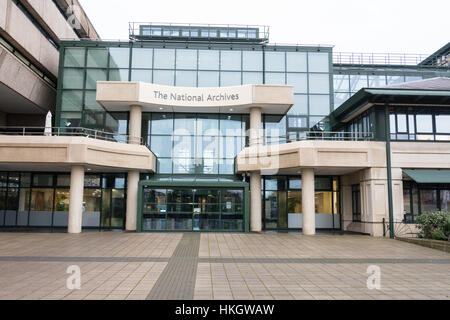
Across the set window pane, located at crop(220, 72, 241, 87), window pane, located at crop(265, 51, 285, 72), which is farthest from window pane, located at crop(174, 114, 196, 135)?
window pane, located at crop(265, 51, 285, 72)

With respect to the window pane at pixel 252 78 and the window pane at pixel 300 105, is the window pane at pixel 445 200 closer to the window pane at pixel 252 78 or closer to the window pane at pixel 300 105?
the window pane at pixel 300 105

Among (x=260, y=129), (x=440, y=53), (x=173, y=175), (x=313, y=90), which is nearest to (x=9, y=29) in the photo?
(x=173, y=175)

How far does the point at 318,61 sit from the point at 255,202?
1185 centimetres

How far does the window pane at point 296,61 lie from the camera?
26.2 metres

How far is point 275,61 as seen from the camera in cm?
2619

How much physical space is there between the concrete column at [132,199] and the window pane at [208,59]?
30.9 ft

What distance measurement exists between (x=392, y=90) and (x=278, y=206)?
10.6 m

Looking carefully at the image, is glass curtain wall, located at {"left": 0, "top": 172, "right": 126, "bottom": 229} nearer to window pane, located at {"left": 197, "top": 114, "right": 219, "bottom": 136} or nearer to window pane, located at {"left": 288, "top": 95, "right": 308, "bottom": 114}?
window pane, located at {"left": 197, "top": 114, "right": 219, "bottom": 136}

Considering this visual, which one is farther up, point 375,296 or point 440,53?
point 440,53

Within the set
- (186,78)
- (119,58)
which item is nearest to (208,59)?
(186,78)

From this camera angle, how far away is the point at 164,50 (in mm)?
26062

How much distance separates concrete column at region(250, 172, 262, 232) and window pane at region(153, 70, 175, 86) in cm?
910
